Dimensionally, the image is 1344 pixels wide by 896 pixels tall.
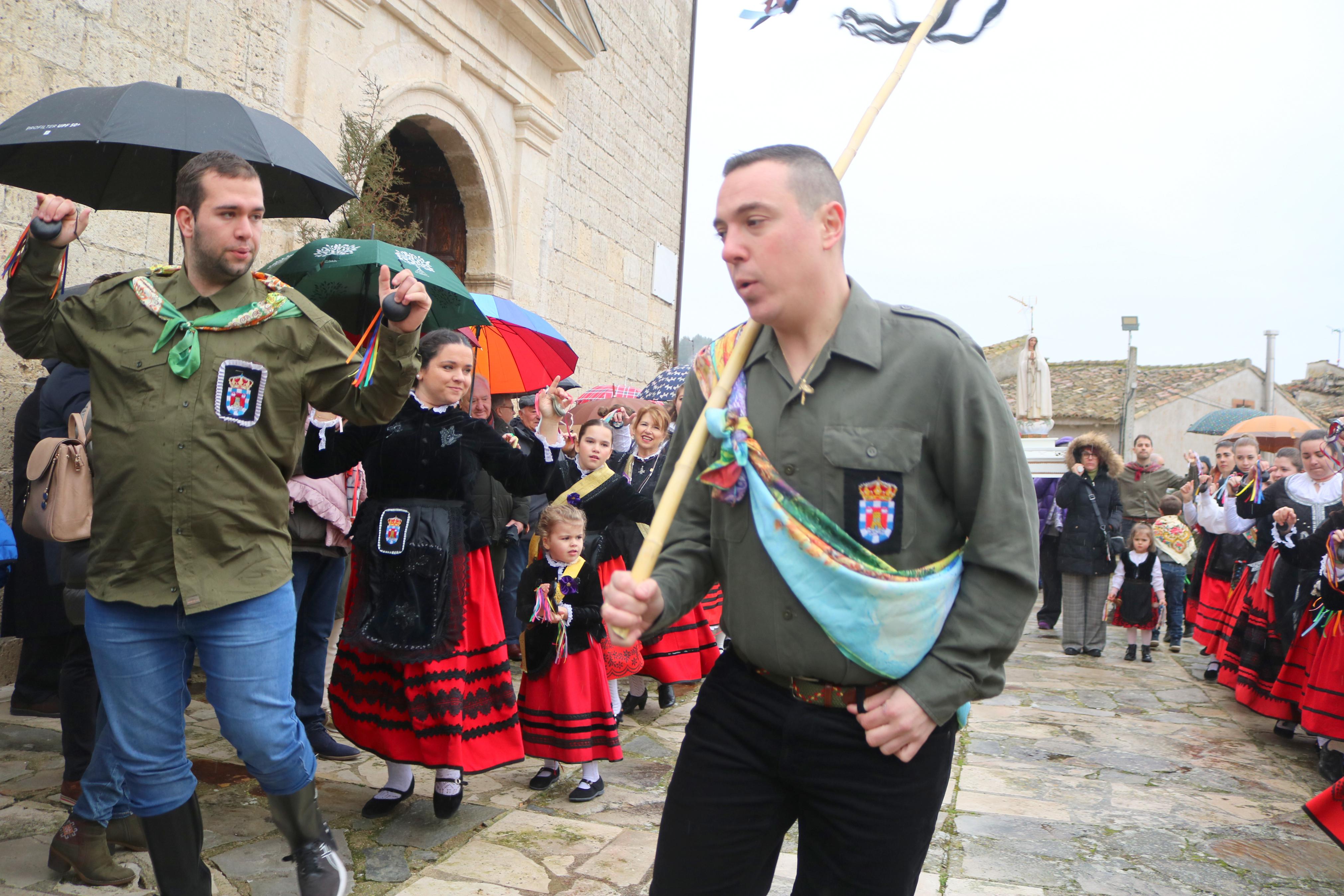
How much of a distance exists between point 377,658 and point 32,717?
2.39 m

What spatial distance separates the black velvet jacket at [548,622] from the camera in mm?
4441

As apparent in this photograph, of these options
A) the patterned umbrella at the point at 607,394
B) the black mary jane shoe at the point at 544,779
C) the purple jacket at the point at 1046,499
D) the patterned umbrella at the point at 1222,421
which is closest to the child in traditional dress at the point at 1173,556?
the purple jacket at the point at 1046,499

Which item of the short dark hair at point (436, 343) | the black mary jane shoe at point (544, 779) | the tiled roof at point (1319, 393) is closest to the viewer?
the short dark hair at point (436, 343)

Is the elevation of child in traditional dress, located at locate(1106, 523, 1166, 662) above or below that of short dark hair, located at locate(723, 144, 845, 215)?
below

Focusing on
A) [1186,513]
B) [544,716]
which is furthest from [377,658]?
[1186,513]

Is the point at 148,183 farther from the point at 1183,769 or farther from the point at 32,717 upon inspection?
the point at 1183,769

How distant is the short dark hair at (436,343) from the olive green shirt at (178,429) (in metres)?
1.15

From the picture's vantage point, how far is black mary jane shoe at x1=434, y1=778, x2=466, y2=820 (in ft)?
13.0

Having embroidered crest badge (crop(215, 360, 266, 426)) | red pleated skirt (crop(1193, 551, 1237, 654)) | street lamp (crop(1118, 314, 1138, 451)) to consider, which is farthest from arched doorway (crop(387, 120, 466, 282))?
street lamp (crop(1118, 314, 1138, 451))

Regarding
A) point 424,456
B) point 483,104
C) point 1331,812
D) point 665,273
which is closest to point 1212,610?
point 1331,812

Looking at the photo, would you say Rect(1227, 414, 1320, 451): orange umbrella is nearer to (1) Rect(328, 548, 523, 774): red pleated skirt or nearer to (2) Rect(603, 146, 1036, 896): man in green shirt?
(1) Rect(328, 548, 523, 774): red pleated skirt

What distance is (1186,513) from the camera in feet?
34.2

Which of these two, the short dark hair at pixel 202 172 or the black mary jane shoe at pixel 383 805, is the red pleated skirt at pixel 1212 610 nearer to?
the black mary jane shoe at pixel 383 805

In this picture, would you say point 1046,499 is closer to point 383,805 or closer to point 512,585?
point 512,585
